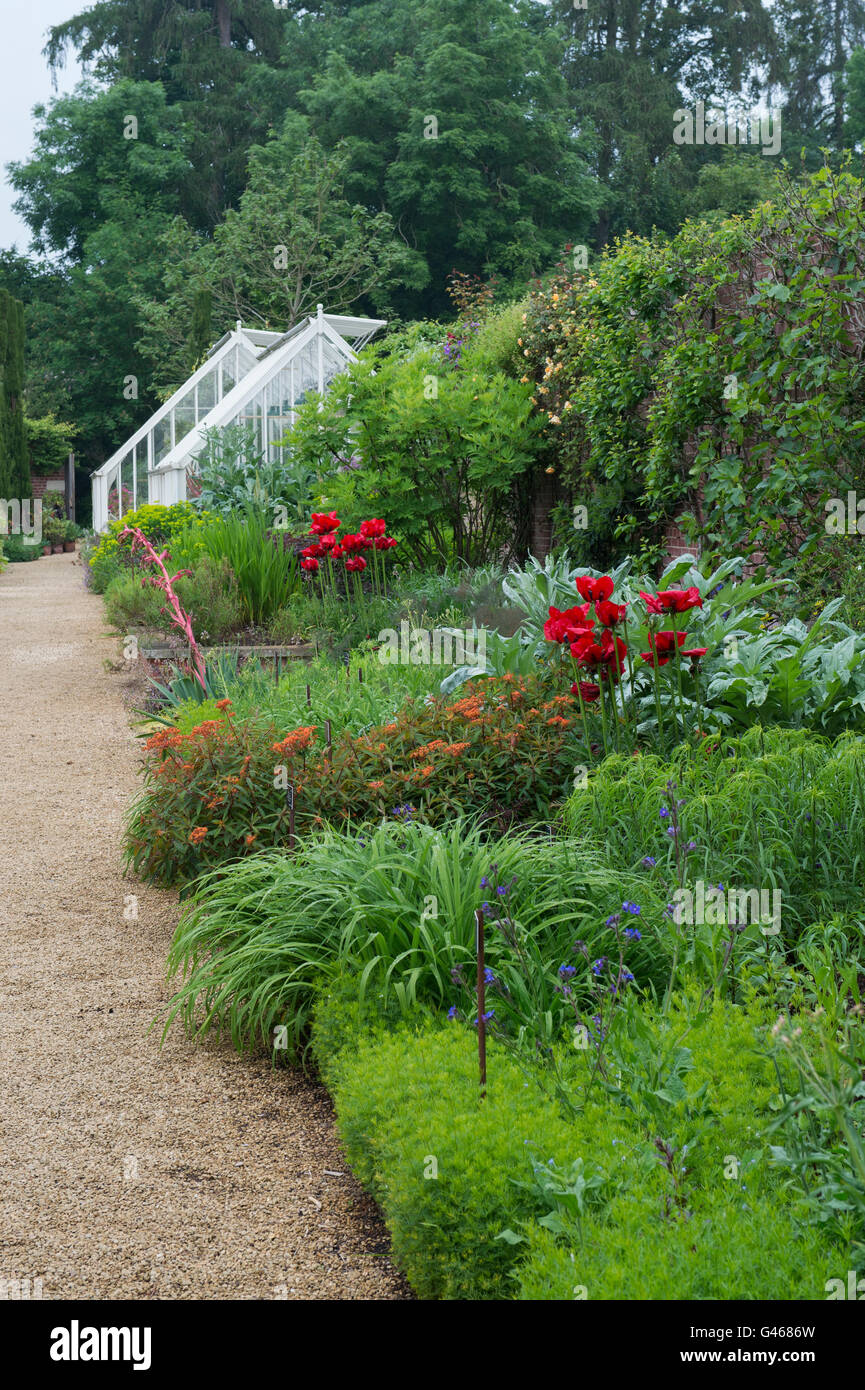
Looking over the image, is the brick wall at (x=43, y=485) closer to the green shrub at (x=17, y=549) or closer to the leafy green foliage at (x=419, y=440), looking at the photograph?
the green shrub at (x=17, y=549)

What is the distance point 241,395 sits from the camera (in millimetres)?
14766

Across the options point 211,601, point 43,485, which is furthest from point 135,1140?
point 43,485

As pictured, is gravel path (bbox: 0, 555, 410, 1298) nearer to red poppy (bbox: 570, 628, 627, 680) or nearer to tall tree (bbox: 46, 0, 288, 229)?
red poppy (bbox: 570, 628, 627, 680)

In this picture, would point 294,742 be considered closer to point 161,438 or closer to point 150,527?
point 150,527

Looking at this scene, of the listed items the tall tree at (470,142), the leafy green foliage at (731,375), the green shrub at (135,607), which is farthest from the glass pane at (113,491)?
the leafy green foliage at (731,375)

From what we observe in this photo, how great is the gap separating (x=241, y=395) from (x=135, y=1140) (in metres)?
12.8

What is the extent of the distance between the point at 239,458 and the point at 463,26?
22.9 m

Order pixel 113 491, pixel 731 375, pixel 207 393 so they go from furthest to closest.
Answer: pixel 113 491
pixel 207 393
pixel 731 375

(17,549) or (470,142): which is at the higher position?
(470,142)

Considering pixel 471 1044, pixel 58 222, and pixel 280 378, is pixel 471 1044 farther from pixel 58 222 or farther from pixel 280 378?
pixel 58 222

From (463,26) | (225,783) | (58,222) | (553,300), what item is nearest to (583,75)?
(463,26)

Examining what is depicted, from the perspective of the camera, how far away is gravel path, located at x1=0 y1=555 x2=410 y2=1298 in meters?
2.49

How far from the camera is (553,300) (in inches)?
407

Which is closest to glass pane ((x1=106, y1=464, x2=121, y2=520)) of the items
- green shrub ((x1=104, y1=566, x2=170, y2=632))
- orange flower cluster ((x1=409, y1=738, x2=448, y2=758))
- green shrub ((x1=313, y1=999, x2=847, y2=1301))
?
green shrub ((x1=104, y1=566, x2=170, y2=632))
